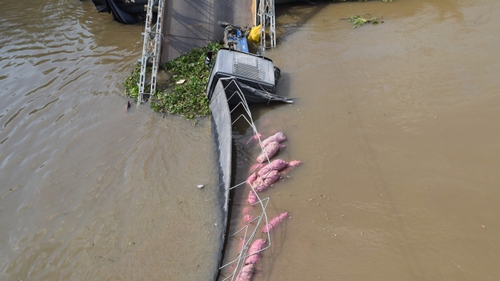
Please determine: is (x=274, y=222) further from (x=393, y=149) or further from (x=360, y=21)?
(x=360, y=21)

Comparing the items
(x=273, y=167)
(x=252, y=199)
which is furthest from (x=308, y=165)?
(x=252, y=199)

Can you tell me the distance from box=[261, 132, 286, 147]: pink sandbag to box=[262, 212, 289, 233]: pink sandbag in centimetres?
164

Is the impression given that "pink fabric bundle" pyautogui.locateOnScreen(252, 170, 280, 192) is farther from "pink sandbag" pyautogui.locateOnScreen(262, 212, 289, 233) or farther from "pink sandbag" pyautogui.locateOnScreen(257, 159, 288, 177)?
"pink sandbag" pyautogui.locateOnScreen(262, 212, 289, 233)

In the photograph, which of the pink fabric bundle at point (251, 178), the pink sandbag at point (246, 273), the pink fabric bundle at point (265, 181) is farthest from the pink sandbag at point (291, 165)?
the pink sandbag at point (246, 273)

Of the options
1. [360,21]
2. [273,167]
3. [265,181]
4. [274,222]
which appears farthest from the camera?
[360,21]

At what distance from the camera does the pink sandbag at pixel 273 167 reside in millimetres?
6547

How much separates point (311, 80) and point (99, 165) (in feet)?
17.6

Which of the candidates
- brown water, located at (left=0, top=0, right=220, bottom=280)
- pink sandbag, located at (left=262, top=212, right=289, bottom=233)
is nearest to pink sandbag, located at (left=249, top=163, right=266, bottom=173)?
brown water, located at (left=0, top=0, right=220, bottom=280)

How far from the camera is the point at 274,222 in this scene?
586 cm

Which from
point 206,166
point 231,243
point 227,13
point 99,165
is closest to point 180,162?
point 206,166

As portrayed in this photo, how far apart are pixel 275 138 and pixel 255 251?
2.51m

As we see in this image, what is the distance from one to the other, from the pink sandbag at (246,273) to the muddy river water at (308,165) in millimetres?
270

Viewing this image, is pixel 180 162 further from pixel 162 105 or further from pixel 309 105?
pixel 309 105

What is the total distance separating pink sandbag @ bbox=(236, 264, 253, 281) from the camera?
5.12 meters
